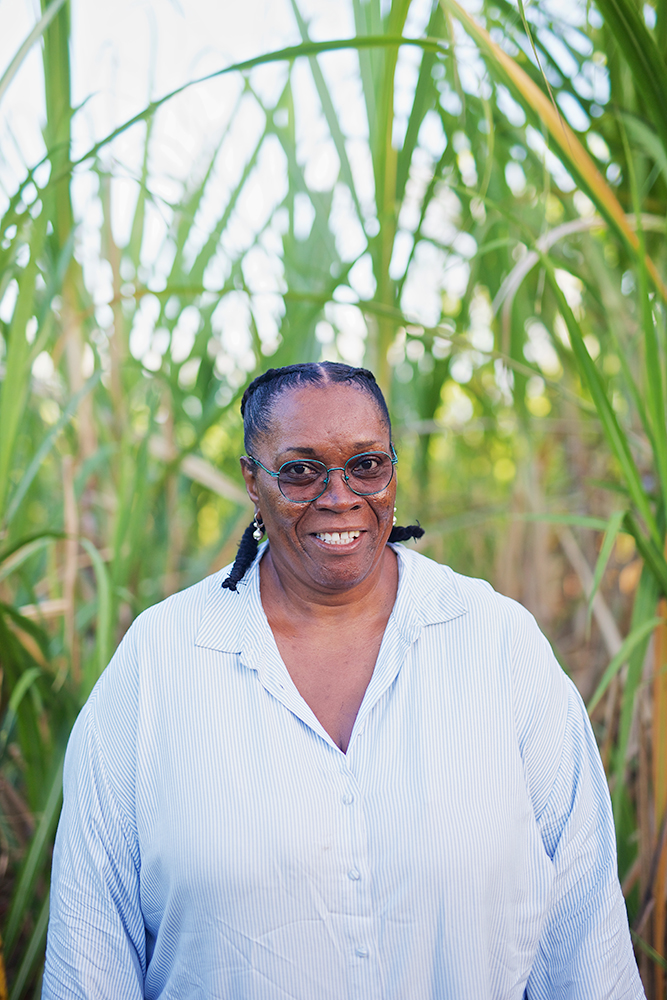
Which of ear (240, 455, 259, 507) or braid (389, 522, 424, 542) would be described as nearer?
ear (240, 455, 259, 507)

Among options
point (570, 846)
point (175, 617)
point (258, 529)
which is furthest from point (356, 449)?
point (570, 846)

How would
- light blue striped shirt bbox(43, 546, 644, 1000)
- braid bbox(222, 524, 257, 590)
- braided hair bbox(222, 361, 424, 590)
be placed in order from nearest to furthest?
light blue striped shirt bbox(43, 546, 644, 1000) < braided hair bbox(222, 361, 424, 590) < braid bbox(222, 524, 257, 590)

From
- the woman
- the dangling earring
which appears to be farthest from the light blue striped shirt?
the dangling earring

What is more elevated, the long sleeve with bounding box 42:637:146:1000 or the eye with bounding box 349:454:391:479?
the eye with bounding box 349:454:391:479

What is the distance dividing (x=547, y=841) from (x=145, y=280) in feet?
5.38

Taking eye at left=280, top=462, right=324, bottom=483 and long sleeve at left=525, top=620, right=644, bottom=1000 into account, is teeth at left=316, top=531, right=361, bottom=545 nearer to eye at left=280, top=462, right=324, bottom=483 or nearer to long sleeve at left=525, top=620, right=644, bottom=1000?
eye at left=280, top=462, right=324, bottom=483

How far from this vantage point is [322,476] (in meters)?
1.19

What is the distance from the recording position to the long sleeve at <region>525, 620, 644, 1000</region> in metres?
1.17

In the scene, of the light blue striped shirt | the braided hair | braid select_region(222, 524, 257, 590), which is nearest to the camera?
the light blue striped shirt

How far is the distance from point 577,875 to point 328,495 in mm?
708

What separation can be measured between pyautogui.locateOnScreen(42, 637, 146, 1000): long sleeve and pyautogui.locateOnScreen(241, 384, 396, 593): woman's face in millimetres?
351

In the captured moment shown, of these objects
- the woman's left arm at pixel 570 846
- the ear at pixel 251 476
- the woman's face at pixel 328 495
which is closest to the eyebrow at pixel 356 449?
the woman's face at pixel 328 495

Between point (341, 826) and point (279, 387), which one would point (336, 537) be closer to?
point (279, 387)

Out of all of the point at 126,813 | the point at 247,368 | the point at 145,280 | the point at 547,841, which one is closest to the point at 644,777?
the point at 547,841
